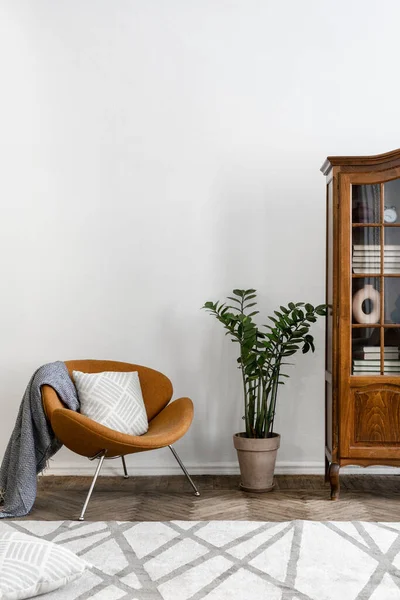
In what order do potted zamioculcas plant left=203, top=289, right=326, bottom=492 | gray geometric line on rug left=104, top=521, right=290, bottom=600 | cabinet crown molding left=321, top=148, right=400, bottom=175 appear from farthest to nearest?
potted zamioculcas plant left=203, top=289, right=326, bottom=492 → cabinet crown molding left=321, top=148, right=400, bottom=175 → gray geometric line on rug left=104, top=521, right=290, bottom=600

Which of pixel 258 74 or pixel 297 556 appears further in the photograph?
pixel 258 74

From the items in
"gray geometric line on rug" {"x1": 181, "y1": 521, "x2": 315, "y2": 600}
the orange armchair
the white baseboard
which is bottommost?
"gray geometric line on rug" {"x1": 181, "y1": 521, "x2": 315, "y2": 600}

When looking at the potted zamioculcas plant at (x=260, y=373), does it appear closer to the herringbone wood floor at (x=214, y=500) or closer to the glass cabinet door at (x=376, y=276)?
the herringbone wood floor at (x=214, y=500)

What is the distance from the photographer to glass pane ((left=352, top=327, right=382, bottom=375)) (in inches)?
157

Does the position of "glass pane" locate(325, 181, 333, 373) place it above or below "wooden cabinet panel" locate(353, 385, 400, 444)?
above

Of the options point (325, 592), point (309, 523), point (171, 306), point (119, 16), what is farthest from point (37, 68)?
point (325, 592)

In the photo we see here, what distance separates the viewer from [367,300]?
13.1 feet

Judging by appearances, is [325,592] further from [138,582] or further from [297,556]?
[138,582]

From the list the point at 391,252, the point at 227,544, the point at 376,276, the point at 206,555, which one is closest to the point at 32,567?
the point at 206,555

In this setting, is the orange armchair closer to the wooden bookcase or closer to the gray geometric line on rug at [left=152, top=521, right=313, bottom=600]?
the gray geometric line on rug at [left=152, top=521, right=313, bottom=600]

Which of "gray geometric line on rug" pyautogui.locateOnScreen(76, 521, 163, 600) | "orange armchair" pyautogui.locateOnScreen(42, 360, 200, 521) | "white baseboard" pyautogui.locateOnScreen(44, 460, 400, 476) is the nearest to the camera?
"gray geometric line on rug" pyautogui.locateOnScreen(76, 521, 163, 600)

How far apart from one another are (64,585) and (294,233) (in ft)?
8.77

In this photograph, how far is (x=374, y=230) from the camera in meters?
3.98

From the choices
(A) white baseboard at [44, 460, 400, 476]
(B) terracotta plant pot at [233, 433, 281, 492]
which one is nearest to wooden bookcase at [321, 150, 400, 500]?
(B) terracotta plant pot at [233, 433, 281, 492]
